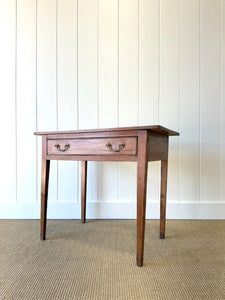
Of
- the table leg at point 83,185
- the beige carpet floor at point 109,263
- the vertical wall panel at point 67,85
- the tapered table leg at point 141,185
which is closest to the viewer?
the beige carpet floor at point 109,263

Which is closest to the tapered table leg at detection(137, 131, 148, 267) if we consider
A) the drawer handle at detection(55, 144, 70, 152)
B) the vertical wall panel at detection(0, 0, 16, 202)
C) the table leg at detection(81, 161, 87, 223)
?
the drawer handle at detection(55, 144, 70, 152)

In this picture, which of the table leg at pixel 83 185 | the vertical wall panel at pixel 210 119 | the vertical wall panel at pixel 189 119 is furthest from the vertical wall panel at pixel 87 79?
the vertical wall panel at pixel 210 119

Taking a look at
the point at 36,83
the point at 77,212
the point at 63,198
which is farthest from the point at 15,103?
the point at 77,212

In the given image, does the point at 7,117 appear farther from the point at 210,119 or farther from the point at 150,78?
the point at 210,119

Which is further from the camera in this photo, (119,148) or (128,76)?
(128,76)

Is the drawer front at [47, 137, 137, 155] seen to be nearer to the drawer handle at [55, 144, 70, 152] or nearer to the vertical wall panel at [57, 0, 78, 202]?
the drawer handle at [55, 144, 70, 152]

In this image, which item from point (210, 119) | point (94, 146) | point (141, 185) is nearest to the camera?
point (141, 185)

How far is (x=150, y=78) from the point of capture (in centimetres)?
162

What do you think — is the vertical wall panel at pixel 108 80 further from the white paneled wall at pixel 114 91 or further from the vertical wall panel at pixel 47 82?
the vertical wall panel at pixel 47 82

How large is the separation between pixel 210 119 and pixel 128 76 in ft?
2.39

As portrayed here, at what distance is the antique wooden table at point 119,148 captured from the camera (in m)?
0.95

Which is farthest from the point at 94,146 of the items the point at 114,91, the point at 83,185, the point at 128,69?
the point at 128,69

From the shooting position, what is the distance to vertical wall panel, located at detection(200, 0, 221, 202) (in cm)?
161

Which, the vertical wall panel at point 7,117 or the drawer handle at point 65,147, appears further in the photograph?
the vertical wall panel at point 7,117
